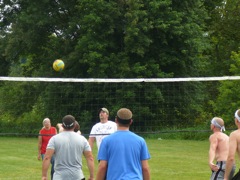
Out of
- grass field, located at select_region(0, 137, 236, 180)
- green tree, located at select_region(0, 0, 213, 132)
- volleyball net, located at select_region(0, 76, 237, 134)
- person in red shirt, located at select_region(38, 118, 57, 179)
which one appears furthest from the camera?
green tree, located at select_region(0, 0, 213, 132)

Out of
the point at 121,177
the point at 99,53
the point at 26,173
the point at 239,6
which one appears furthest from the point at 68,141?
the point at 239,6

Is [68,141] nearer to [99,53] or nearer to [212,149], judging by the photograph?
[212,149]

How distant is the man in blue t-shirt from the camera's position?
6.92 meters

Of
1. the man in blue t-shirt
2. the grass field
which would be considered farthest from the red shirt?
the man in blue t-shirt

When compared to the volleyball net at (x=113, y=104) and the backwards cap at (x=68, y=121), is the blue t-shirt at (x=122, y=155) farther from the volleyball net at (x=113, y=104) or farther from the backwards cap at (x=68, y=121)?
the volleyball net at (x=113, y=104)

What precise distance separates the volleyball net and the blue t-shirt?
64.0 feet

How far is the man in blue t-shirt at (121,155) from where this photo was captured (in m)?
6.92

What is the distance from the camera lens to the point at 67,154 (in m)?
8.58

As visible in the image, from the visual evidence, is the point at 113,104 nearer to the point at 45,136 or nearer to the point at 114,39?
the point at 114,39

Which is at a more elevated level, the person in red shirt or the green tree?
the green tree

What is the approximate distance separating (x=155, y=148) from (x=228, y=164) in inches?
687

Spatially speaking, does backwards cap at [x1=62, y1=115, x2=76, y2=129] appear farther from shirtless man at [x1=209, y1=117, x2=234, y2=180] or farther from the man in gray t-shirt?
shirtless man at [x1=209, y1=117, x2=234, y2=180]

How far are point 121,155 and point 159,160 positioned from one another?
1425cm

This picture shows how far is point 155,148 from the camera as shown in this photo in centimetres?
2559
